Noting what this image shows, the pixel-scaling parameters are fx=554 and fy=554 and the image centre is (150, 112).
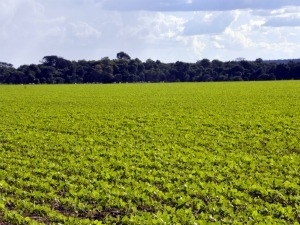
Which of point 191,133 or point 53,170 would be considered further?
point 191,133

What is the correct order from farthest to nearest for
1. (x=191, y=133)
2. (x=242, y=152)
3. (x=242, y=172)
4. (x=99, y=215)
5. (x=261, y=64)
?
(x=261, y=64), (x=191, y=133), (x=242, y=152), (x=242, y=172), (x=99, y=215)

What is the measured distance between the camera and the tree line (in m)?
131

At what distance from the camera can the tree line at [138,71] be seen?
13075 cm

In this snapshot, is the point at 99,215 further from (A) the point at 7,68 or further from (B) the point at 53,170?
(A) the point at 7,68

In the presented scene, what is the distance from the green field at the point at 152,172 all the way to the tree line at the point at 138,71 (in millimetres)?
105095

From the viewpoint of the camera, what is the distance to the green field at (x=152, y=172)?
1122cm

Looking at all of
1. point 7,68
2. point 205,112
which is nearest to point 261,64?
point 7,68

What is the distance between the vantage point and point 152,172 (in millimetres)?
A: 14992

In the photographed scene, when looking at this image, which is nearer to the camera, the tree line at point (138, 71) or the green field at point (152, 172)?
the green field at point (152, 172)

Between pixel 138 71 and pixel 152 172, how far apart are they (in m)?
131

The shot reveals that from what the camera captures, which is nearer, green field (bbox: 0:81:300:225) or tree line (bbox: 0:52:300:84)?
green field (bbox: 0:81:300:225)

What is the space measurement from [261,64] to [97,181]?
128923mm

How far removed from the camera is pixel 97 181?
13.8m

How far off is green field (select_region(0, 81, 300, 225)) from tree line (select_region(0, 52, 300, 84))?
10510 cm
